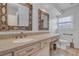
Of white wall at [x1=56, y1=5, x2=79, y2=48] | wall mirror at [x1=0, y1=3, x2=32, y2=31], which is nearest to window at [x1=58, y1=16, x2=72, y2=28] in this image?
white wall at [x1=56, y1=5, x2=79, y2=48]

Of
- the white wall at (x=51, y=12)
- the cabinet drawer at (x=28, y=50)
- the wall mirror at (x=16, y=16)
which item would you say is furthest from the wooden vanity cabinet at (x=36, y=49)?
the wall mirror at (x=16, y=16)

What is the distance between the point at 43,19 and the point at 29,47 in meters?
0.59

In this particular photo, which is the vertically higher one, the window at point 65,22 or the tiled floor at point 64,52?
the window at point 65,22

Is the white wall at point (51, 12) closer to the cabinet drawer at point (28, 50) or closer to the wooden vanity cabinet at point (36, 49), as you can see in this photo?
the wooden vanity cabinet at point (36, 49)

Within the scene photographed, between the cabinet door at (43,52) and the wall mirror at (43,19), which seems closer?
the cabinet door at (43,52)

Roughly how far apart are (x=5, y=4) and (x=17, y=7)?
17 cm

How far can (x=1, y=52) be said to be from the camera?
99cm

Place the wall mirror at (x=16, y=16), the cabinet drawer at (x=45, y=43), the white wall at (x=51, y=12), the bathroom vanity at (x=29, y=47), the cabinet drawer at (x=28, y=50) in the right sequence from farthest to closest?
1. the white wall at (x=51, y=12)
2. the cabinet drawer at (x=45, y=43)
3. the wall mirror at (x=16, y=16)
4. the cabinet drawer at (x=28, y=50)
5. the bathroom vanity at (x=29, y=47)

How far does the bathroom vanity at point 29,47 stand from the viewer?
3.53 ft

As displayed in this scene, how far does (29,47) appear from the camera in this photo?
128 cm

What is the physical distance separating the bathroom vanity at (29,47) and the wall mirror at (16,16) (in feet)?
0.73

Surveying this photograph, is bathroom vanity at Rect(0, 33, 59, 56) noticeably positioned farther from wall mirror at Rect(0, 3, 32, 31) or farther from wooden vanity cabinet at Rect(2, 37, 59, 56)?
wall mirror at Rect(0, 3, 32, 31)

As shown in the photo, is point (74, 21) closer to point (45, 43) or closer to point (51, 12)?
point (51, 12)

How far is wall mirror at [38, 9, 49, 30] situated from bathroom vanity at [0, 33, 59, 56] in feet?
0.42
